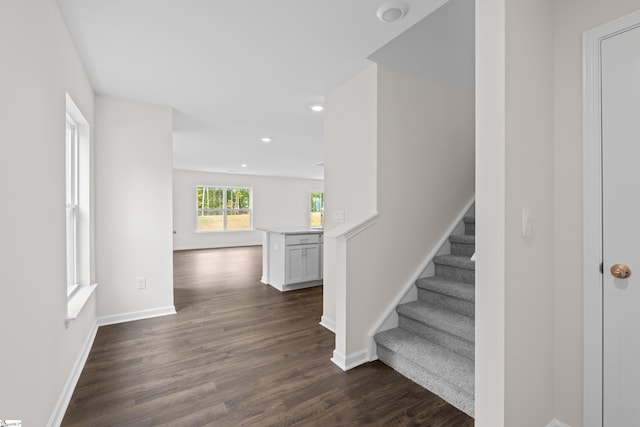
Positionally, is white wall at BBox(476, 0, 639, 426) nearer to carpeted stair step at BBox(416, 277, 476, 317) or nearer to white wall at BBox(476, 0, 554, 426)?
white wall at BBox(476, 0, 554, 426)

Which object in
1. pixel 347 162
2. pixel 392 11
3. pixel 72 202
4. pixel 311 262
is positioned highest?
pixel 392 11

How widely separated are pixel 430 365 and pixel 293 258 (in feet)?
8.93

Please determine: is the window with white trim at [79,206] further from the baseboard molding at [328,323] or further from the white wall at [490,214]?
the white wall at [490,214]

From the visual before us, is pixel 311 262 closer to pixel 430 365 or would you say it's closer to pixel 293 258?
pixel 293 258

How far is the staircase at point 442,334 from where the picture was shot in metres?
1.90

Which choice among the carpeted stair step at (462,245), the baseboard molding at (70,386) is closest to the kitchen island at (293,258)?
the carpeted stair step at (462,245)

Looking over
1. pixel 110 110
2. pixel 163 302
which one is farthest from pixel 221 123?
pixel 163 302

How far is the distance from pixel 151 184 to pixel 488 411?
354cm

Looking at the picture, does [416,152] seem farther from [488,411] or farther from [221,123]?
[221,123]

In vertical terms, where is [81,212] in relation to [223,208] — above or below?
below

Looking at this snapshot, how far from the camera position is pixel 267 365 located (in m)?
2.29

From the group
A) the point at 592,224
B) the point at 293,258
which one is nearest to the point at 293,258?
the point at 293,258

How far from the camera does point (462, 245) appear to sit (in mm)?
2787

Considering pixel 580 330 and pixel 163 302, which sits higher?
pixel 580 330
